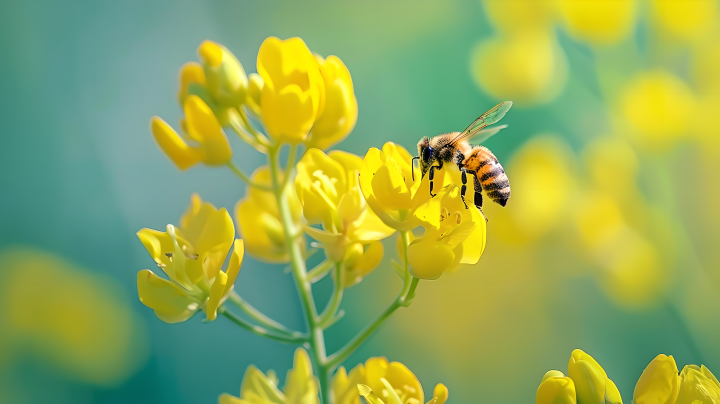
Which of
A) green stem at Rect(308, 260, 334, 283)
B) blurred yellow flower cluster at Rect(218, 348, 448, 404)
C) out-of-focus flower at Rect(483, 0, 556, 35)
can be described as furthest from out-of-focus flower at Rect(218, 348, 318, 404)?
out-of-focus flower at Rect(483, 0, 556, 35)

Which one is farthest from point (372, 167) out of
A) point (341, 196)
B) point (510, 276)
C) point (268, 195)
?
point (510, 276)

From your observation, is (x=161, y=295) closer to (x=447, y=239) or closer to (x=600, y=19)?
(x=447, y=239)

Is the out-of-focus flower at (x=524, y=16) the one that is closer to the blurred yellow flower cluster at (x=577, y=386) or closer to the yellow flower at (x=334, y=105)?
the yellow flower at (x=334, y=105)

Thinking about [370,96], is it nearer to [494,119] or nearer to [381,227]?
[494,119]

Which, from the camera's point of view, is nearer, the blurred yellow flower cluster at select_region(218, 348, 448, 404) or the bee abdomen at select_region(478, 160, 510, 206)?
the blurred yellow flower cluster at select_region(218, 348, 448, 404)

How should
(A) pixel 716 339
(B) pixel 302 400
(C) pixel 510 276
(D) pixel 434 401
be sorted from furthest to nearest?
(C) pixel 510 276 < (A) pixel 716 339 < (B) pixel 302 400 < (D) pixel 434 401

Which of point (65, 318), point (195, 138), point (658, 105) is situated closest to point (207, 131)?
point (195, 138)

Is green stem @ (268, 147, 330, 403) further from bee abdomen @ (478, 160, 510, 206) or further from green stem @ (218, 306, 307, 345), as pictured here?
bee abdomen @ (478, 160, 510, 206)

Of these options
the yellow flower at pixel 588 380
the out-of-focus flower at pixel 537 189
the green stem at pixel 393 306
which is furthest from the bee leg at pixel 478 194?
the out-of-focus flower at pixel 537 189
